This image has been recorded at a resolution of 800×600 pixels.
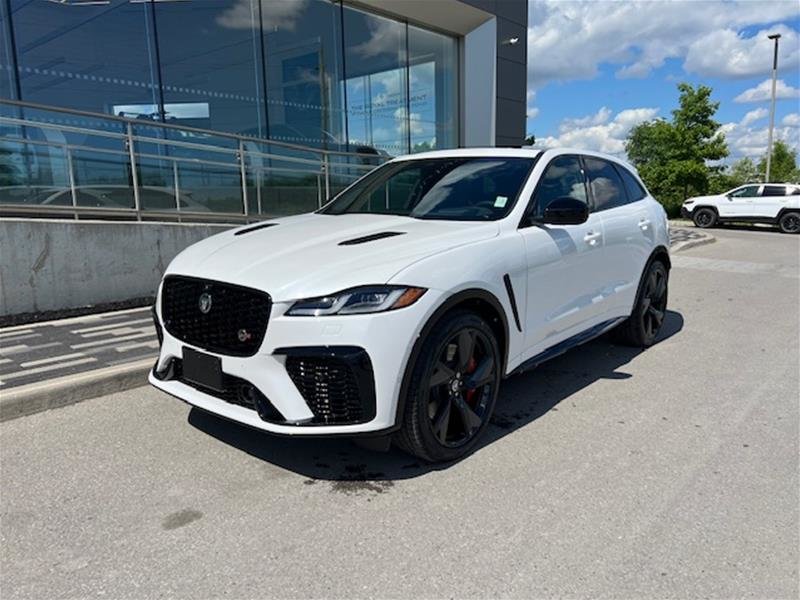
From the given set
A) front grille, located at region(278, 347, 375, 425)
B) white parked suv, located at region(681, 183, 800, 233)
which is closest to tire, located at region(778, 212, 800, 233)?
white parked suv, located at region(681, 183, 800, 233)

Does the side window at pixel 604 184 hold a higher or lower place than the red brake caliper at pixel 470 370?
higher

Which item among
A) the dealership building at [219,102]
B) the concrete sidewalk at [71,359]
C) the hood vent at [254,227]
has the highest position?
the dealership building at [219,102]

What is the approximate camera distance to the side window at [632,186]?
18.1 feet

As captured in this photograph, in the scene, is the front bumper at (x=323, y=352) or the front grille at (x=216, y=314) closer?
the front bumper at (x=323, y=352)

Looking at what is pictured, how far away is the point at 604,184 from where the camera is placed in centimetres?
509

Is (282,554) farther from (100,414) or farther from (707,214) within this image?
(707,214)

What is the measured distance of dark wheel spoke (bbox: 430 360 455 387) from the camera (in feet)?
10.2

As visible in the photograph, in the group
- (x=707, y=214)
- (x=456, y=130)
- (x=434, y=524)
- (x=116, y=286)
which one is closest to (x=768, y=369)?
(x=434, y=524)

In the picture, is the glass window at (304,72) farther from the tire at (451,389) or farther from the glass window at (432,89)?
the tire at (451,389)

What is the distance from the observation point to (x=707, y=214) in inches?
872

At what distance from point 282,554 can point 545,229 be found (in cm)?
254

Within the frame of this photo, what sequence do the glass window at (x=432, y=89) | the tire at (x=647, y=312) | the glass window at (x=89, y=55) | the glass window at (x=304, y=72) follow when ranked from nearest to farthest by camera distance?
the tire at (x=647, y=312) → the glass window at (x=89, y=55) → the glass window at (x=304, y=72) → the glass window at (x=432, y=89)

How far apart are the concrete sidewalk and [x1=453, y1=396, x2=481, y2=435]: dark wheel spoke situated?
2511 mm

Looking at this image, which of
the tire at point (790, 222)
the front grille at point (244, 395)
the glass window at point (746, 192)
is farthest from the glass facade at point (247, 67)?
the tire at point (790, 222)
